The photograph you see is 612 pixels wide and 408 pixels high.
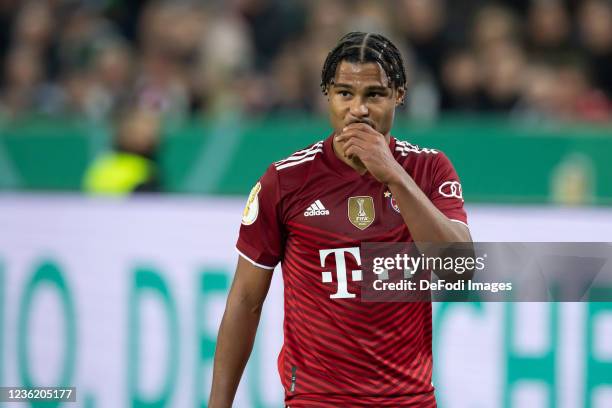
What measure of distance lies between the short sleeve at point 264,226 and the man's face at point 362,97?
0.30 meters

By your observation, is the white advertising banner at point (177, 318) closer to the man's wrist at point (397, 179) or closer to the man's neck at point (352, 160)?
the man's neck at point (352, 160)

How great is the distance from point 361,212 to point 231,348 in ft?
1.95

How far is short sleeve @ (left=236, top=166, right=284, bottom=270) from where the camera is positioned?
339 centimetres

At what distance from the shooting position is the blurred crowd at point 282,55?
952 centimetres

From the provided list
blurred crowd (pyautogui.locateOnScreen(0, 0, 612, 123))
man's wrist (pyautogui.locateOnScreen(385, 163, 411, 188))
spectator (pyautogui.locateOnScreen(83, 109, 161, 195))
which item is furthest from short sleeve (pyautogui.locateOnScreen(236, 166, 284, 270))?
blurred crowd (pyautogui.locateOnScreen(0, 0, 612, 123))

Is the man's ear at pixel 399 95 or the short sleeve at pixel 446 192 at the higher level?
the man's ear at pixel 399 95

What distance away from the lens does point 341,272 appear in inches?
131

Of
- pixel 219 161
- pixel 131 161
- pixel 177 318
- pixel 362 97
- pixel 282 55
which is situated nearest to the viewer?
pixel 362 97

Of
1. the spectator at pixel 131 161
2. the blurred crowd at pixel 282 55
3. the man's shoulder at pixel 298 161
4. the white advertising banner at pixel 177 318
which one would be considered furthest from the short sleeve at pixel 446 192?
the blurred crowd at pixel 282 55

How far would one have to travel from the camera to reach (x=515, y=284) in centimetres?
433

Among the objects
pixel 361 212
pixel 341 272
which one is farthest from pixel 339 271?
pixel 361 212

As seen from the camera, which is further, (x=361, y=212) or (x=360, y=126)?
(x=361, y=212)

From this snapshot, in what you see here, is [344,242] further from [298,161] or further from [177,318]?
[177,318]

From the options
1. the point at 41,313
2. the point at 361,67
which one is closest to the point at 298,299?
the point at 361,67
